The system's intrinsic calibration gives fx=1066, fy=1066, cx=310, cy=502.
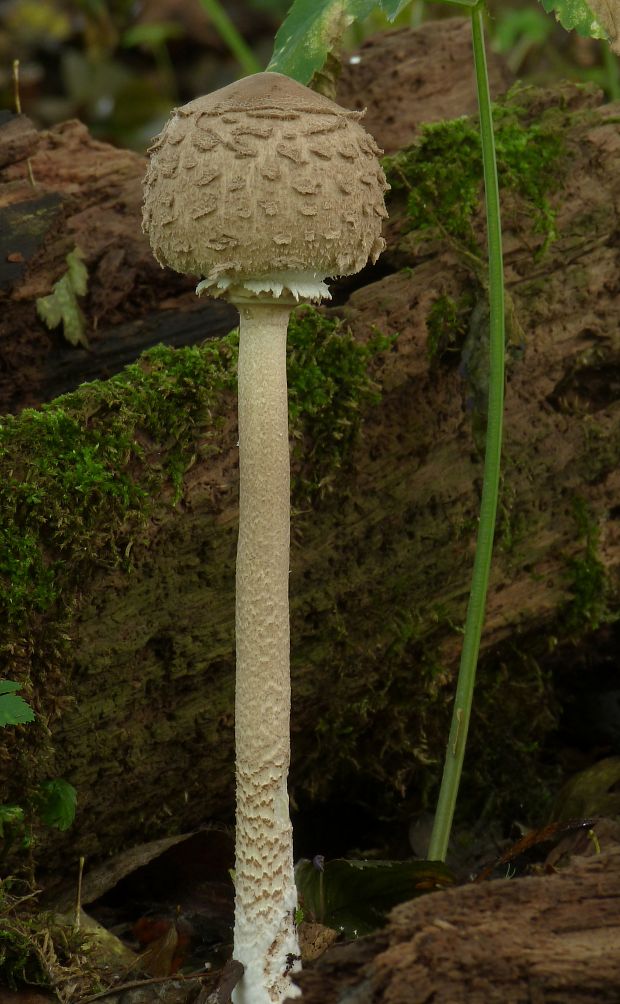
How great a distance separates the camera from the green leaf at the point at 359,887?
3.34 metres

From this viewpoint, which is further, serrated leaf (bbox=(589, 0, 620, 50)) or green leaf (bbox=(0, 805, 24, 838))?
green leaf (bbox=(0, 805, 24, 838))

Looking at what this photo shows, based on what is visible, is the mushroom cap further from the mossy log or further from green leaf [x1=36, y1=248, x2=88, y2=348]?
green leaf [x1=36, y1=248, x2=88, y2=348]

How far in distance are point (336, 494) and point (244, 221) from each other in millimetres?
1356

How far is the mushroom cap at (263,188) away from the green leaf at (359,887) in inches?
71.6

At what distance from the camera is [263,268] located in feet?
9.10

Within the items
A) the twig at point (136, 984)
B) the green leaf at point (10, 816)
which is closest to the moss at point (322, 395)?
the green leaf at point (10, 816)

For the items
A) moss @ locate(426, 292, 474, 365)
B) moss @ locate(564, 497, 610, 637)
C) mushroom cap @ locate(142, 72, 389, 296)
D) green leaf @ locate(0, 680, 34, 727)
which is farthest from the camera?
moss @ locate(564, 497, 610, 637)

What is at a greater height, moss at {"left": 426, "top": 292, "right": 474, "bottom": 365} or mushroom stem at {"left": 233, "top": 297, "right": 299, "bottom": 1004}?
moss at {"left": 426, "top": 292, "right": 474, "bottom": 365}

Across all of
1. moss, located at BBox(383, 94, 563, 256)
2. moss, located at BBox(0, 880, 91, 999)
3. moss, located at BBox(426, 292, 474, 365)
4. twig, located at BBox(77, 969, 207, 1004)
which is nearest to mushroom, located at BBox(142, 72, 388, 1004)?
twig, located at BBox(77, 969, 207, 1004)

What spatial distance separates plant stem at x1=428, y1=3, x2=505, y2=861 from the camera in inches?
127

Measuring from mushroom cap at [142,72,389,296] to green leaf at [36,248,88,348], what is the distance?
4.40 feet

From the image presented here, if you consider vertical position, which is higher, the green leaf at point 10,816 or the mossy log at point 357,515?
the mossy log at point 357,515

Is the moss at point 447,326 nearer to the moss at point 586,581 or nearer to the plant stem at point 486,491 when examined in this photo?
the plant stem at point 486,491

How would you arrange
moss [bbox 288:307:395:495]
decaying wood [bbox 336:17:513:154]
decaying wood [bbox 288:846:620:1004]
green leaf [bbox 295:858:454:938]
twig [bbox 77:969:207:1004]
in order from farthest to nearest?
decaying wood [bbox 336:17:513:154]
moss [bbox 288:307:395:495]
green leaf [bbox 295:858:454:938]
twig [bbox 77:969:207:1004]
decaying wood [bbox 288:846:620:1004]
